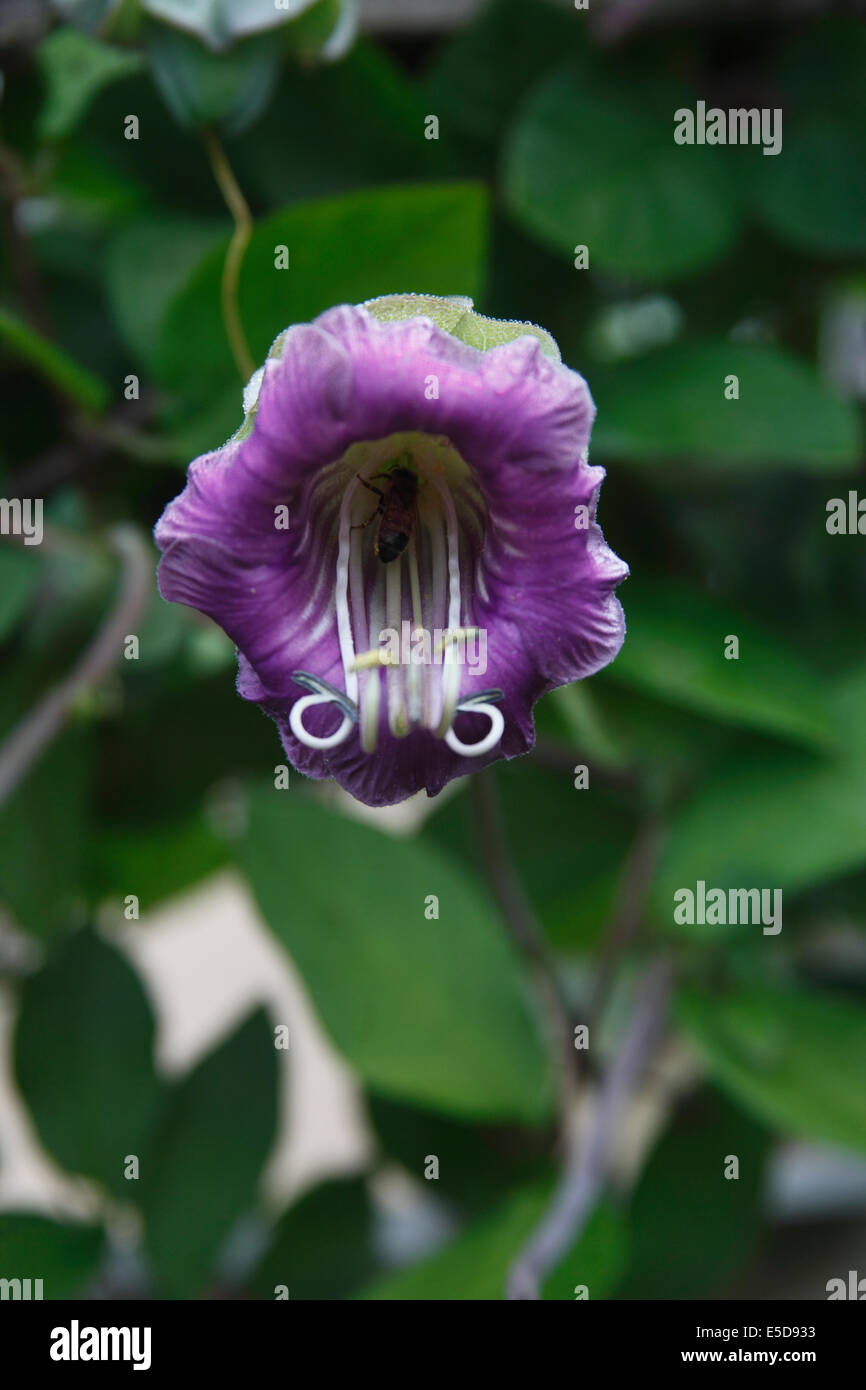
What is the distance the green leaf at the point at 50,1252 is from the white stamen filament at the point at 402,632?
32 centimetres

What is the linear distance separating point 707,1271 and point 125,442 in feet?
1.37

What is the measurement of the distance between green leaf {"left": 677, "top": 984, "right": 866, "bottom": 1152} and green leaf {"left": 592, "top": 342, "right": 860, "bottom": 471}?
0.68 feet

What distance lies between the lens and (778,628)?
1.98 ft

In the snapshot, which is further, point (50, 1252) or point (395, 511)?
point (50, 1252)

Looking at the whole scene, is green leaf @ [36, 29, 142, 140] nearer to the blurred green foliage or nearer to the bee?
the blurred green foliage

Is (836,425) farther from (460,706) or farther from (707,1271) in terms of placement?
(707,1271)

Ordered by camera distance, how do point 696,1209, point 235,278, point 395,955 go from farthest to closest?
point 696,1209 → point 395,955 → point 235,278

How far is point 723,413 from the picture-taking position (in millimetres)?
472

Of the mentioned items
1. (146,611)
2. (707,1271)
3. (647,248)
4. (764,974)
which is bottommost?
(707,1271)

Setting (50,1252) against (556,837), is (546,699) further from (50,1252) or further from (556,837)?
(50,1252)

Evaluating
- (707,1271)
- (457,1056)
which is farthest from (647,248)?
(707,1271)

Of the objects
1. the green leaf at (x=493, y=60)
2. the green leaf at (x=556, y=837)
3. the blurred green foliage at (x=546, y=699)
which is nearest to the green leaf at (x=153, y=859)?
the blurred green foliage at (x=546, y=699)

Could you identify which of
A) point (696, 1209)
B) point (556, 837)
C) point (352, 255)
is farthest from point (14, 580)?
point (696, 1209)

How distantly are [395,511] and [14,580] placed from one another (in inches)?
7.9
